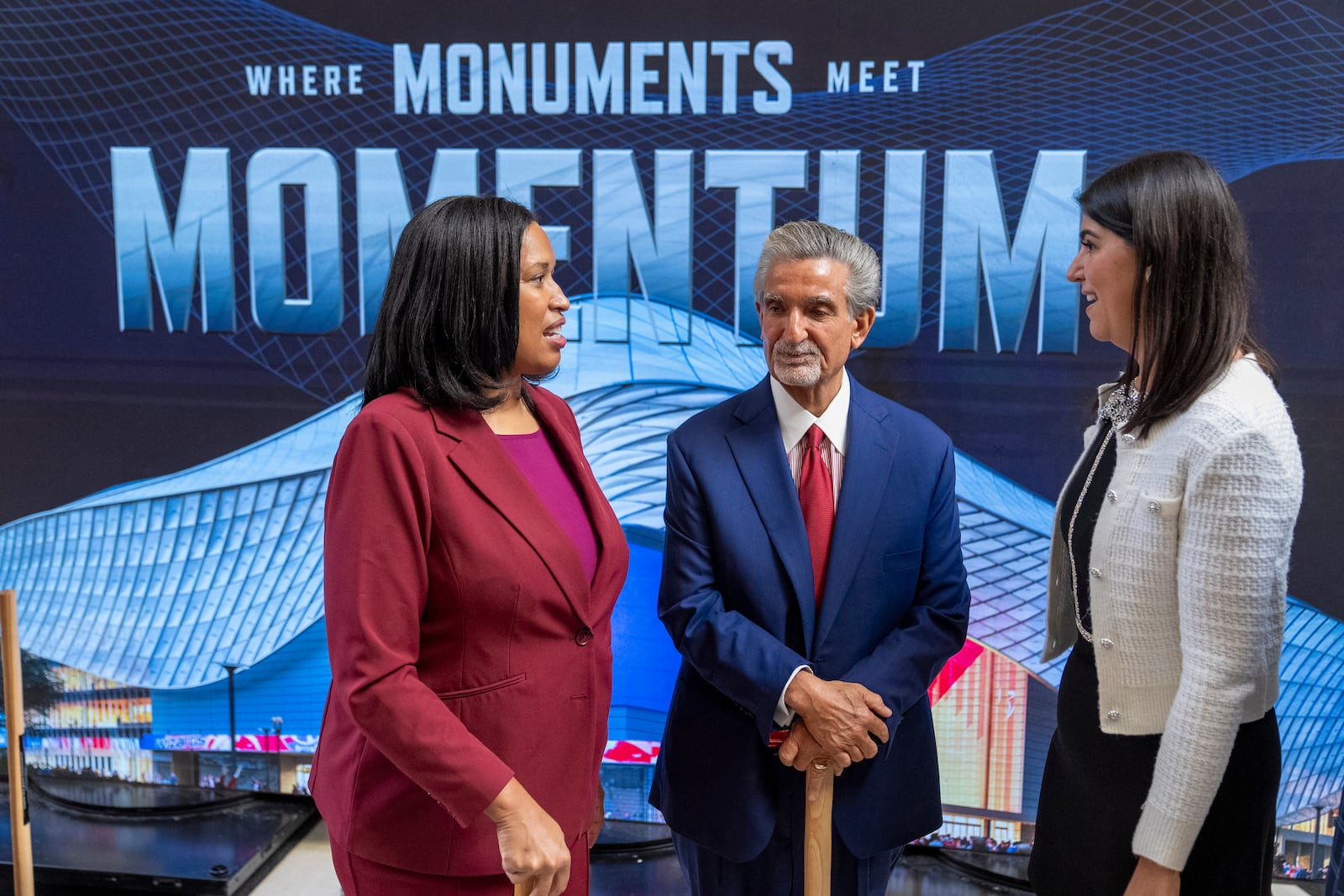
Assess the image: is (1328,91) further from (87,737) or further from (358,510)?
(87,737)

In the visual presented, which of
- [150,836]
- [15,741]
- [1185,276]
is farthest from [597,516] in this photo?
[150,836]

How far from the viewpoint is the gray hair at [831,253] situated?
2.00 meters

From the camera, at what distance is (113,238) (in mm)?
3535

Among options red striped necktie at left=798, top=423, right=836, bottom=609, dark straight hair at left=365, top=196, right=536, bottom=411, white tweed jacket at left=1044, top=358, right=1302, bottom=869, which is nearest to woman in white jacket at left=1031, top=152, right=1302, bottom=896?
white tweed jacket at left=1044, top=358, right=1302, bottom=869

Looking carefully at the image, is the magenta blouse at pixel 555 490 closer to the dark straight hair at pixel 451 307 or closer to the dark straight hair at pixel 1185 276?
the dark straight hair at pixel 451 307

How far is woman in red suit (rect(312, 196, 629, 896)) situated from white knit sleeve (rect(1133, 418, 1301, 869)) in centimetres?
89

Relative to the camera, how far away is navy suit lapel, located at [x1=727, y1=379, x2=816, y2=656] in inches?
77.1

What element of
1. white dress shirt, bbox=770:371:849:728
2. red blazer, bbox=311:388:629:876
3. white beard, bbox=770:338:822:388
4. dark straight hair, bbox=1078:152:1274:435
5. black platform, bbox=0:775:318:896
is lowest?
black platform, bbox=0:775:318:896

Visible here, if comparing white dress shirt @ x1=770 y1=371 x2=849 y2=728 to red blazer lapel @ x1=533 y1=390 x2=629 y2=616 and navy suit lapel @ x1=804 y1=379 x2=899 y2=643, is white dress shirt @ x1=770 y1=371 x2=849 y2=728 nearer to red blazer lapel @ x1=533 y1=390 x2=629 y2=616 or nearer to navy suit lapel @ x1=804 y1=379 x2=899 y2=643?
navy suit lapel @ x1=804 y1=379 x2=899 y2=643

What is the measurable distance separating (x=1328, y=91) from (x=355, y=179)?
291 centimetres

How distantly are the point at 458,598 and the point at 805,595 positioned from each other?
685 millimetres

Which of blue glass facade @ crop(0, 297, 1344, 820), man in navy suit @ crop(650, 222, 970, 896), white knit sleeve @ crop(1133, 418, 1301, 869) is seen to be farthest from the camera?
blue glass facade @ crop(0, 297, 1344, 820)

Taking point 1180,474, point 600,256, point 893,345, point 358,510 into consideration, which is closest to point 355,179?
point 600,256

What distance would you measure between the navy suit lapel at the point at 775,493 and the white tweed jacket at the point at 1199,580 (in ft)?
1.75
